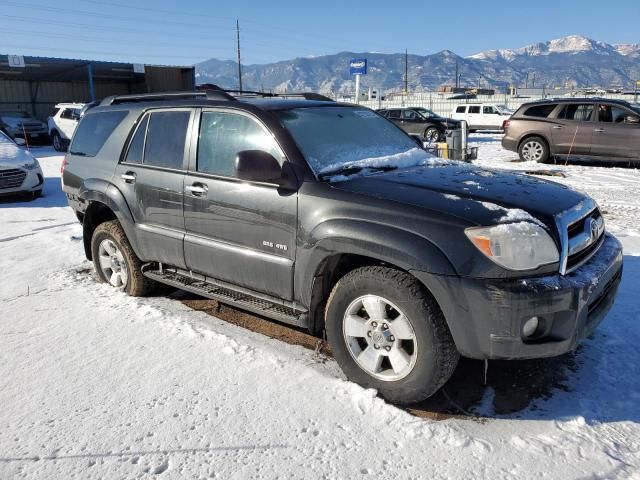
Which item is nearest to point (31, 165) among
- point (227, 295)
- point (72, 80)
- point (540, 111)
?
point (227, 295)

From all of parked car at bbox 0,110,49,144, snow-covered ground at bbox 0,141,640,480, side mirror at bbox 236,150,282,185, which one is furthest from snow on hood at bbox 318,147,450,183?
parked car at bbox 0,110,49,144

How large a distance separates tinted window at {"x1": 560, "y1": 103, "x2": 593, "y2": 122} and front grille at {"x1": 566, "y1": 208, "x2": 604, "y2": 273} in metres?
10.8

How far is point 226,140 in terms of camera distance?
12.3 ft

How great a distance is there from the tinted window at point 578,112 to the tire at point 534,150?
0.80m

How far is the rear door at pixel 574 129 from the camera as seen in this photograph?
12.6 m

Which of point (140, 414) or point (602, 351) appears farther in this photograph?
point (602, 351)

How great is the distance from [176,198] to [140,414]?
168 centimetres

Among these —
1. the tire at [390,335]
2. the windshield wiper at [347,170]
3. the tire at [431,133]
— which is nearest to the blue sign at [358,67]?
the tire at [431,133]

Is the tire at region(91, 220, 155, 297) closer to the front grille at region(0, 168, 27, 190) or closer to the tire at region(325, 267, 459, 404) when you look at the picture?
the tire at region(325, 267, 459, 404)

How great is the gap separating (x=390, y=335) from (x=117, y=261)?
2.97 meters

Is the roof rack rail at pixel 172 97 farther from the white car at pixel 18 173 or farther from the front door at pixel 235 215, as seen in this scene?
the white car at pixel 18 173

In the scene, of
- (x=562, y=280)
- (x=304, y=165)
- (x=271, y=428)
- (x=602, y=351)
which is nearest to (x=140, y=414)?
(x=271, y=428)

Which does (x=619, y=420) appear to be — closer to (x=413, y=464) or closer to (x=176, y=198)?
(x=413, y=464)

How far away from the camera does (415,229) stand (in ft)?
8.98
